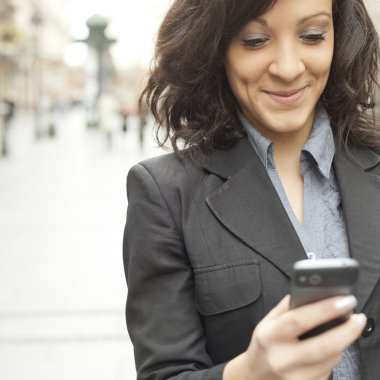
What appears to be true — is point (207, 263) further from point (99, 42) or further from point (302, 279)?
point (99, 42)

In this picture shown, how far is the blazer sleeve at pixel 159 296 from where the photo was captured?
4.50 ft

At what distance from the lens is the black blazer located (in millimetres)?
1400

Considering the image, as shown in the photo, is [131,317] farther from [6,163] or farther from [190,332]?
[6,163]

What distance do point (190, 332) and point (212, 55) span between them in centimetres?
63

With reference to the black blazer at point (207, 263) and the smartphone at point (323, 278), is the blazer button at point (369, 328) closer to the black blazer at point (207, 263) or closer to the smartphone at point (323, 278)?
the black blazer at point (207, 263)

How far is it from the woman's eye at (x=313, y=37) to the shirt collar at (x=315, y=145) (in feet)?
0.85

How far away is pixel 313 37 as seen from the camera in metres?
1.47

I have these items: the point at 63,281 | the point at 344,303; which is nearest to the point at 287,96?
the point at 344,303

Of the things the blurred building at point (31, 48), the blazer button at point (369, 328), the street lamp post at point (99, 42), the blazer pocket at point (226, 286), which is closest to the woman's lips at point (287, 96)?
the blazer pocket at point (226, 286)

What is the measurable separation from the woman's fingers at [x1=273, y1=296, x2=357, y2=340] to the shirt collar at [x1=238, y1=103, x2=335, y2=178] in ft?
2.35

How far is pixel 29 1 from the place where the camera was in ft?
182

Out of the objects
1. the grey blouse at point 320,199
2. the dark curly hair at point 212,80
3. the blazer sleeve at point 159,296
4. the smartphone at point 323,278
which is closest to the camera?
the smartphone at point 323,278

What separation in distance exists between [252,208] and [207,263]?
0.18 metres

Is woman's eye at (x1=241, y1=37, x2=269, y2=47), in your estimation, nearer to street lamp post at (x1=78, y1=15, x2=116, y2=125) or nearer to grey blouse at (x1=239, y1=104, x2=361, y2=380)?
grey blouse at (x1=239, y1=104, x2=361, y2=380)
